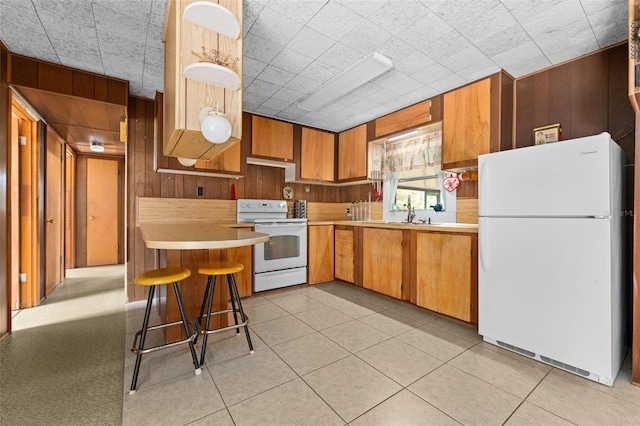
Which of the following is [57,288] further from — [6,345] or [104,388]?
[104,388]

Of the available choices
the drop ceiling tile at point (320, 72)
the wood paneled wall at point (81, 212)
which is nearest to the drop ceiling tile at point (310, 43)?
the drop ceiling tile at point (320, 72)

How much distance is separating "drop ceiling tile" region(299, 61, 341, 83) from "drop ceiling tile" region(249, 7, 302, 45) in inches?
17.2

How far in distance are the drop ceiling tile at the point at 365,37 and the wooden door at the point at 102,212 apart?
5.44m

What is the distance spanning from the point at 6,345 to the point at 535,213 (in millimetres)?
4139

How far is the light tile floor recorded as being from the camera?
1451mm

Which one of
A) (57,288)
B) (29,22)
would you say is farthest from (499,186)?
(57,288)

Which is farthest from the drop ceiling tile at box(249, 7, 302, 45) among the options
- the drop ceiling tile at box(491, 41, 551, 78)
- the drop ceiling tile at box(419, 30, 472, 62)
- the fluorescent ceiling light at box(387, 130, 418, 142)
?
the fluorescent ceiling light at box(387, 130, 418, 142)

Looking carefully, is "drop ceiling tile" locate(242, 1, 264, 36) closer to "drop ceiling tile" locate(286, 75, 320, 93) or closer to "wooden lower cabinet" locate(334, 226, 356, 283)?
"drop ceiling tile" locate(286, 75, 320, 93)

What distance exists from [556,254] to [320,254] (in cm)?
267

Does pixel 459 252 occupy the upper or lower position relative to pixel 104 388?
upper

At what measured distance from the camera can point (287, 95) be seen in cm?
329

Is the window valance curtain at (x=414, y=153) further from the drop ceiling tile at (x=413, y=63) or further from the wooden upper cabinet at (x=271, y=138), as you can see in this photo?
the wooden upper cabinet at (x=271, y=138)

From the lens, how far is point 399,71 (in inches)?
106

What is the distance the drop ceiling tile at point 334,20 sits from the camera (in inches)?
75.4
